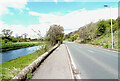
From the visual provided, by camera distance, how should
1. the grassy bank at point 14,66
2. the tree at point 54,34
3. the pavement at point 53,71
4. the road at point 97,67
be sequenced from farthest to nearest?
the tree at point 54,34
the road at point 97,67
the pavement at point 53,71
the grassy bank at point 14,66

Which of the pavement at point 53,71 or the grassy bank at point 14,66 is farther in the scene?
the pavement at point 53,71

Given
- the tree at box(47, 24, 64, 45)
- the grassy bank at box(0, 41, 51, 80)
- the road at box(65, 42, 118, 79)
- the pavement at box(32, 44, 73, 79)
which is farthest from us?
the tree at box(47, 24, 64, 45)

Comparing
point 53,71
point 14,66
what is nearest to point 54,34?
point 14,66

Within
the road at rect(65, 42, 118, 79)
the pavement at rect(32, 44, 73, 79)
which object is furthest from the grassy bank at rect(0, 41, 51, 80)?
the road at rect(65, 42, 118, 79)

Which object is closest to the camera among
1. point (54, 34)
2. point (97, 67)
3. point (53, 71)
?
point (53, 71)

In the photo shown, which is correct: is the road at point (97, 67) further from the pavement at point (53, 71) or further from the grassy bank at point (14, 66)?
the grassy bank at point (14, 66)

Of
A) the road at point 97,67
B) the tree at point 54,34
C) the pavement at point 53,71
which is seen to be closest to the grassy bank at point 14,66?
the pavement at point 53,71

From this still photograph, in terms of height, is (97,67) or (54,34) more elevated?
(54,34)

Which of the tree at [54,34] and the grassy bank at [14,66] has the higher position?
the tree at [54,34]

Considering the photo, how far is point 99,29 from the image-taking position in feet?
125

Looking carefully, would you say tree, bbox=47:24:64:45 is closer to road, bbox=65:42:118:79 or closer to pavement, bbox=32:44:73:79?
road, bbox=65:42:118:79

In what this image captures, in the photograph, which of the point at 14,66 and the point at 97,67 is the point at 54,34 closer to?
the point at 14,66

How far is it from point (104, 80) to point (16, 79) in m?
3.70

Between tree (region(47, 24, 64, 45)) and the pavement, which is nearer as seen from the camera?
the pavement
